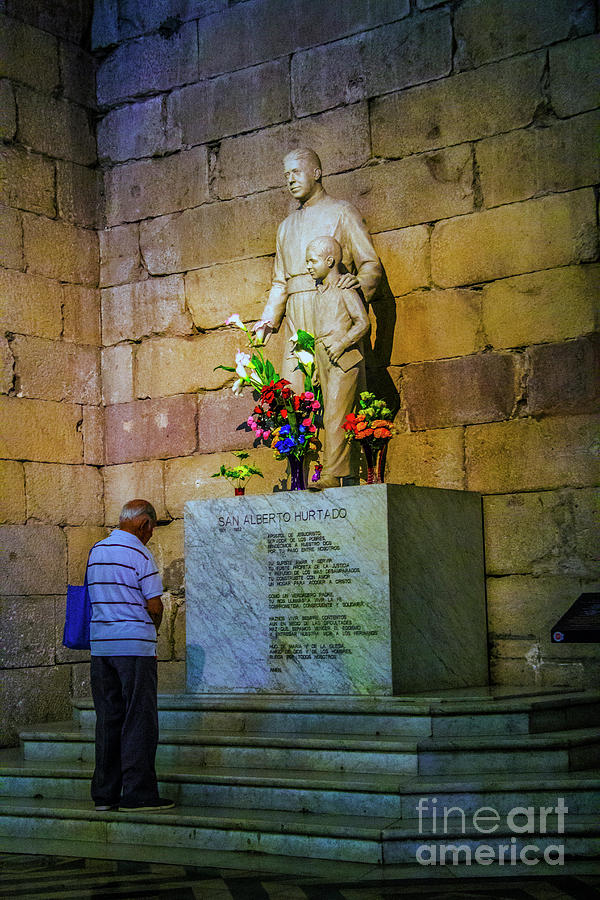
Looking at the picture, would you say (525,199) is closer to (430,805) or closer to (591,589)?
(591,589)

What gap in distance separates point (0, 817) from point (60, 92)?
5.86 metres

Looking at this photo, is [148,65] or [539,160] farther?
[148,65]

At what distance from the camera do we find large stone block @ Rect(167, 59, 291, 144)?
9.32 metres

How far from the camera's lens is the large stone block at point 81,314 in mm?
9781

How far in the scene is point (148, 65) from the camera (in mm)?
9977

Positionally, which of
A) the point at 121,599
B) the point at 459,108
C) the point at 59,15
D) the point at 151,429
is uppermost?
the point at 59,15

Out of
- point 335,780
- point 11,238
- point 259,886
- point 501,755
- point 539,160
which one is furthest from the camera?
point 11,238

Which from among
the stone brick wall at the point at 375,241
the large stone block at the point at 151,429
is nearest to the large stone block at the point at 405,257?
the stone brick wall at the point at 375,241

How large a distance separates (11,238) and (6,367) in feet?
3.28

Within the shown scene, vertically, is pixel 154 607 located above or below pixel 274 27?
below

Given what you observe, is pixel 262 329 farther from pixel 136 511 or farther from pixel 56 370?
pixel 136 511

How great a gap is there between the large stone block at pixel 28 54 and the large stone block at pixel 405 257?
10.2 ft

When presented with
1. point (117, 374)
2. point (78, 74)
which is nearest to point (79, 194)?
point (78, 74)

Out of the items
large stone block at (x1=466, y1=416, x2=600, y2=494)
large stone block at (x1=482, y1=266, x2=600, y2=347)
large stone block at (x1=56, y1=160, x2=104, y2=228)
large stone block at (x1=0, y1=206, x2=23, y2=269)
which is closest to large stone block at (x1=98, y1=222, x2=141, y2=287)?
large stone block at (x1=56, y1=160, x2=104, y2=228)
